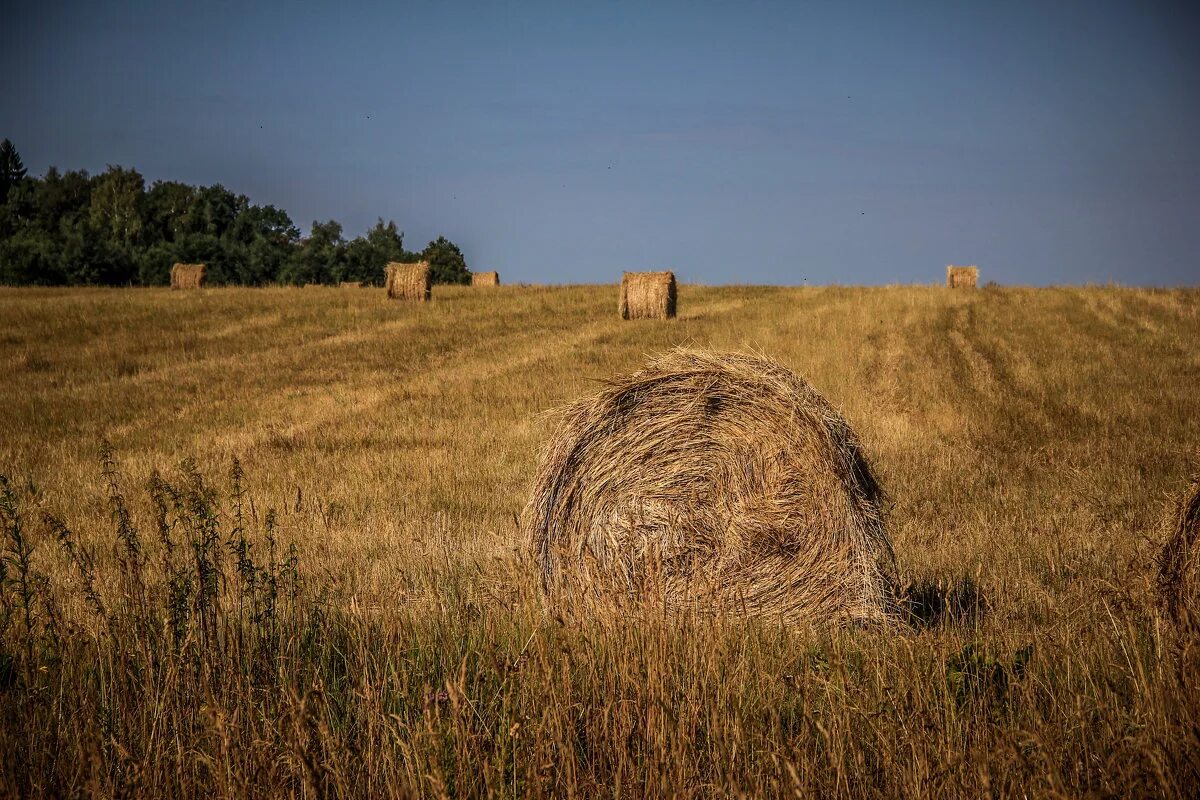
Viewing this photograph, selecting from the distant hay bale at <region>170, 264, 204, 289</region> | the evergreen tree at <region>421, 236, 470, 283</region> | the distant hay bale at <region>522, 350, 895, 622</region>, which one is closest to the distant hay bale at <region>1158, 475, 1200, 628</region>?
the distant hay bale at <region>522, 350, 895, 622</region>

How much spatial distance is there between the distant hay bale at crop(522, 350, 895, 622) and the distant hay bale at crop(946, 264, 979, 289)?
27.7 m

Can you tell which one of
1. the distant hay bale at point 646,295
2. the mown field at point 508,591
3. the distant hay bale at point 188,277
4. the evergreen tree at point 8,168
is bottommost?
the mown field at point 508,591

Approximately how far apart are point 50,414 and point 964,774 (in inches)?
598

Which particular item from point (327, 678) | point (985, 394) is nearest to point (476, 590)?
point (327, 678)

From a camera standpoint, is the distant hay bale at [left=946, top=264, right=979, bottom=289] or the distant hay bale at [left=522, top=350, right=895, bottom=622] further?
the distant hay bale at [left=946, top=264, right=979, bottom=289]

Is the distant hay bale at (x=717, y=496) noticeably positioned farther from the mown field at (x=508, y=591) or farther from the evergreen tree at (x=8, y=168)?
the evergreen tree at (x=8, y=168)

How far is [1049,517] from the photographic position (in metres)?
7.79

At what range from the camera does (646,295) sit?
82.6ft

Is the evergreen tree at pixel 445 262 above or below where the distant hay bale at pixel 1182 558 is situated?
above

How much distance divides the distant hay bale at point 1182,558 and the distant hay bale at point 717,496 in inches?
55.4

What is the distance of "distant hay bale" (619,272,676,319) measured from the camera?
82.2ft

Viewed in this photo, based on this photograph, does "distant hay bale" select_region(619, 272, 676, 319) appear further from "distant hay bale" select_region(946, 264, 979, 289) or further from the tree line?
the tree line

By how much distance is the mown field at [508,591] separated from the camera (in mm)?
3311

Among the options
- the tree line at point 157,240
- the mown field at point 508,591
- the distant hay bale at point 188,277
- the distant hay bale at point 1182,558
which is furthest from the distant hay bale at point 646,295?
the tree line at point 157,240
